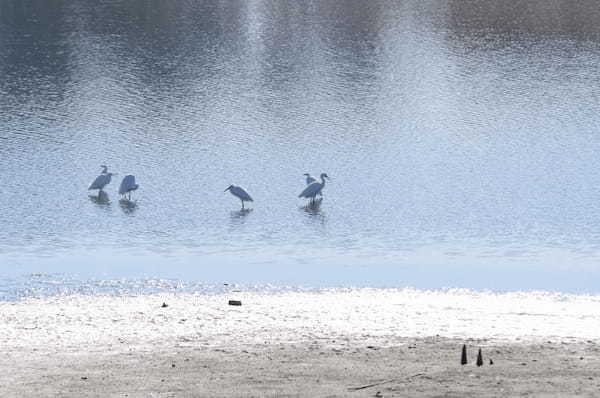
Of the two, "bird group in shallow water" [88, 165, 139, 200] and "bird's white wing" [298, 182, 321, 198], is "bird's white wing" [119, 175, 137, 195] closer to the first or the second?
"bird group in shallow water" [88, 165, 139, 200]

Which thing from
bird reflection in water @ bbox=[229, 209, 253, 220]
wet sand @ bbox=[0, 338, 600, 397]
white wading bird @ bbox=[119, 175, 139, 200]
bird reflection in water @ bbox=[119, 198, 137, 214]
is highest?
white wading bird @ bbox=[119, 175, 139, 200]

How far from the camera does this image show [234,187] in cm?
2341

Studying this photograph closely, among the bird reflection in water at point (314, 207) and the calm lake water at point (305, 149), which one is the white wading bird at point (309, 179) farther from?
the bird reflection in water at point (314, 207)

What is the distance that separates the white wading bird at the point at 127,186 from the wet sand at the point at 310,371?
36.4 ft

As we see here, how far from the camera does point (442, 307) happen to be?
1560cm

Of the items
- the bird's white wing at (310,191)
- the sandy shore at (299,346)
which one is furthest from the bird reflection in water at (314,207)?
the sandy shore at (299,346)

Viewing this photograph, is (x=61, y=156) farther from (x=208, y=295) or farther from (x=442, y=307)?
(x=442, y=307)

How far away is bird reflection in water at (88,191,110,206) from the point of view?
79.0 feet

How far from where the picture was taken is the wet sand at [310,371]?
35.8ft

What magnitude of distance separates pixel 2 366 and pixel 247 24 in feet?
126

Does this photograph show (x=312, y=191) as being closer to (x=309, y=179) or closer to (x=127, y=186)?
(x=309, y=179)

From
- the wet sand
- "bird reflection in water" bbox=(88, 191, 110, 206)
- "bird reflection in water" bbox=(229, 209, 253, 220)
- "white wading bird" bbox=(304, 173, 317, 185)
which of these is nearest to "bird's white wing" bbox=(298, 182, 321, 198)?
"white wading bird" bbox=(304, 173, 317, 185)

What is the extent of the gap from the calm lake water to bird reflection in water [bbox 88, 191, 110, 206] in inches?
4.1

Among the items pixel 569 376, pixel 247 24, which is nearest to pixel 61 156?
pixel 569 376
